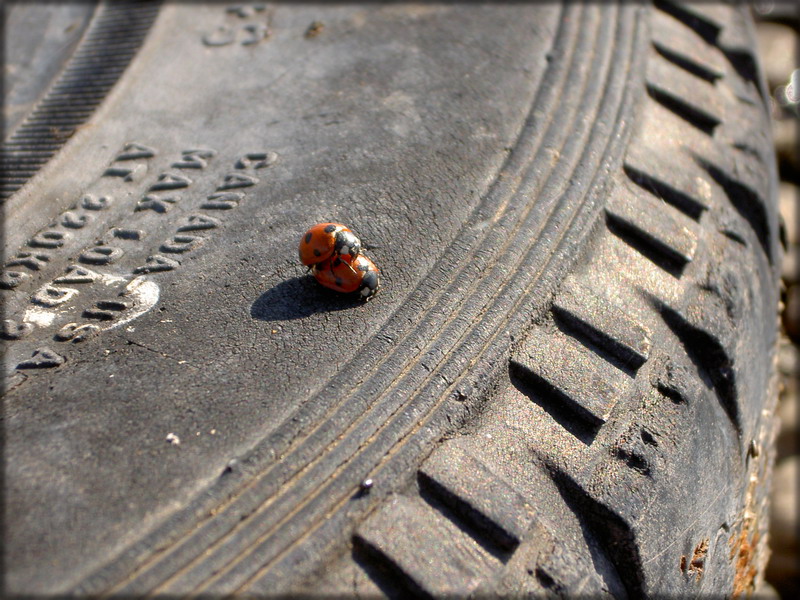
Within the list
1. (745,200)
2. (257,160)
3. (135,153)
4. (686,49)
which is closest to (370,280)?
(257,160)

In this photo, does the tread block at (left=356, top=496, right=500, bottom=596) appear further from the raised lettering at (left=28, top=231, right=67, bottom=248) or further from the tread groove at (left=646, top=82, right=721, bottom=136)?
the tread groove at (left=646, top=82, right=721, bottom=136)

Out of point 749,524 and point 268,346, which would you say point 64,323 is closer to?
point 268,346

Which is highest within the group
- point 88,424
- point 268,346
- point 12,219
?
point 268,346

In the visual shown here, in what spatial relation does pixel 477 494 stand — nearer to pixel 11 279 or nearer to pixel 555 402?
pixel 555 402

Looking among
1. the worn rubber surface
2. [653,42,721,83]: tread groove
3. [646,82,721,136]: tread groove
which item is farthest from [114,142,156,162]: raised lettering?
[653,42,721,83]: tread groove

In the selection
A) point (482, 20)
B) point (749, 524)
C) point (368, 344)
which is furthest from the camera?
point (482, 20)

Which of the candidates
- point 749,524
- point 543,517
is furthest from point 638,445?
point 749,524

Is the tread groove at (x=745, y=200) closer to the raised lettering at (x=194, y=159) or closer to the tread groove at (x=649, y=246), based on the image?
the tread groove at (x=649, y=246)
